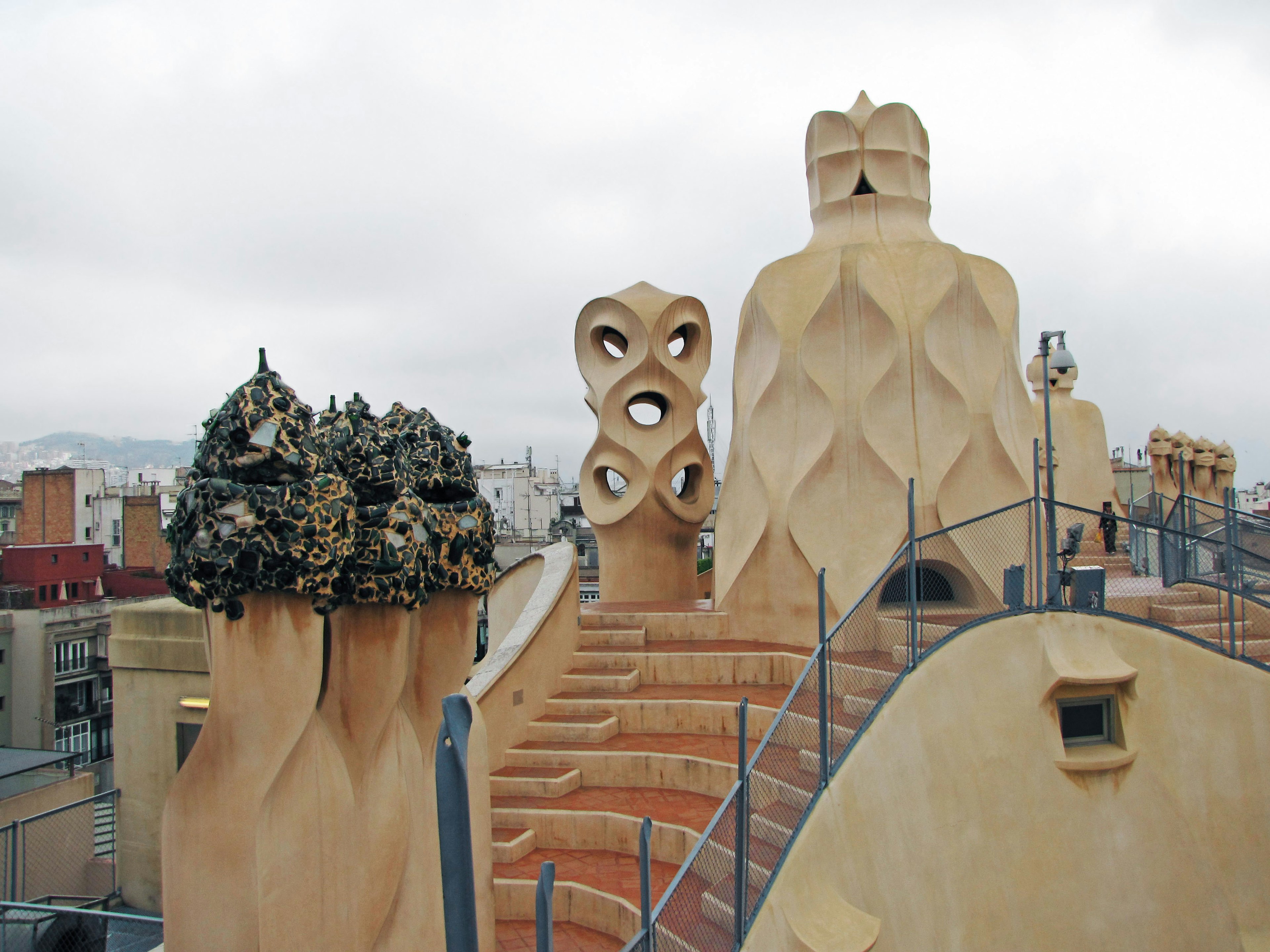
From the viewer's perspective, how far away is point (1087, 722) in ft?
33.2

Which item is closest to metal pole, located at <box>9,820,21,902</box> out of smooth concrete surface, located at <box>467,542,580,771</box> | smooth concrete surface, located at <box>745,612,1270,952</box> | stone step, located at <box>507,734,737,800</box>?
smooth concrete surface, located at <box>467,542,580,771</box>

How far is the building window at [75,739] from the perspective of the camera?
79.2 ft

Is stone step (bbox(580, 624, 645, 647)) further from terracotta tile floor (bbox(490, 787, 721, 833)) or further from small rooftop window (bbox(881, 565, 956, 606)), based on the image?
small rooftop window (bbox(881, 565, 956, 606))

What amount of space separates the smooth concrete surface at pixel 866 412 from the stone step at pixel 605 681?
2168 millimetres

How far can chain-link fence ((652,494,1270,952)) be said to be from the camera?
21.1 feet

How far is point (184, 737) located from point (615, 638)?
591 centimetres

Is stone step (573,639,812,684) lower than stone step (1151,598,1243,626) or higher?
lower

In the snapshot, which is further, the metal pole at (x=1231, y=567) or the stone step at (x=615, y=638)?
the stone step at (x=615, y=638)

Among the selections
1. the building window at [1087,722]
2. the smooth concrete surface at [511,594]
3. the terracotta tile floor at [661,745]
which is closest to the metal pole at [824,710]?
the terracotta tile floor at [661,745]

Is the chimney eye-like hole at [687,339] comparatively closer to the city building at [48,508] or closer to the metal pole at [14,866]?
the metal pole at [14,866]

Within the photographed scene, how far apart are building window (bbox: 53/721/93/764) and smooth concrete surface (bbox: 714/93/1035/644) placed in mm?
20863

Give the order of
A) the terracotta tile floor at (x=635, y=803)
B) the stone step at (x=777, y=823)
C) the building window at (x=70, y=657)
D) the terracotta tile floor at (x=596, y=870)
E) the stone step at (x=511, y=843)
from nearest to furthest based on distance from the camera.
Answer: the stone step at (x=777, y=823), the terracotta tile floor at (x=596, y=870), the stone step at (x=511, y=843), the terracotta tile floor at (x=635, y=803), the building window at (x=70, y=657)

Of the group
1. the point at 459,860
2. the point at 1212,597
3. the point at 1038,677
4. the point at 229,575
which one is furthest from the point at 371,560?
the point at 1212,597

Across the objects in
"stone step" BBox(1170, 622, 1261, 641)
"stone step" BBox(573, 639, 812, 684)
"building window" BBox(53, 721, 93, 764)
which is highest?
"stone step" BBox(1170, 622, 1261, 641)
